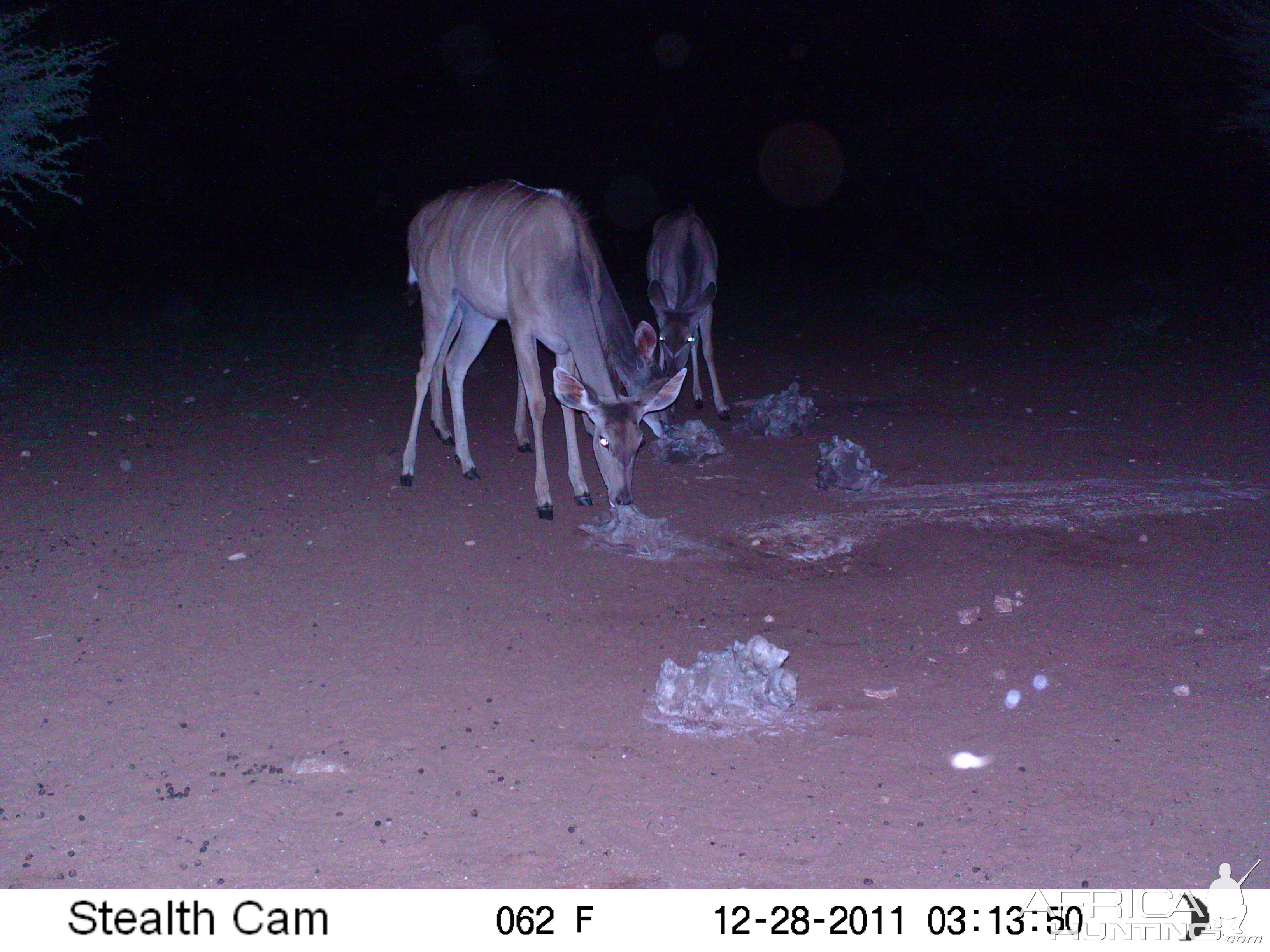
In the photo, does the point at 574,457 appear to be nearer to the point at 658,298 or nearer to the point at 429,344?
the point at 429,344

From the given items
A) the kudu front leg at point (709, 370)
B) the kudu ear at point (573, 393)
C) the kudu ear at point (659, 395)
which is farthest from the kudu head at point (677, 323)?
the kudu ear at point (573, 393)

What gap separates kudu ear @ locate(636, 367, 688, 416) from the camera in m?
7.48

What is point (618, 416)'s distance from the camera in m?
7.48

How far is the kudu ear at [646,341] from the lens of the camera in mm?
8008

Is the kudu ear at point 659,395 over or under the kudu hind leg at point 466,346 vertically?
under

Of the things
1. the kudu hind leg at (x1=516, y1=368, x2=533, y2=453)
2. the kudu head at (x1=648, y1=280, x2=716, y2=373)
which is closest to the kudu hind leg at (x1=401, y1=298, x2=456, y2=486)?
the kudu hind leg at (x1=516, y1=368, x2=533, y2=453)

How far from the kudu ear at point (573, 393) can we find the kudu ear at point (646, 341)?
2.19ft

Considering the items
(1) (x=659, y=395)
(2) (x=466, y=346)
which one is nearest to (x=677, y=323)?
(2) (x=466, y=346)

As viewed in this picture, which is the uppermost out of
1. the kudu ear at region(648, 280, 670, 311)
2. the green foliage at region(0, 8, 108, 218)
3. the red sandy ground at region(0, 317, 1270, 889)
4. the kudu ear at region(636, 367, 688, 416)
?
the green foliage at region(0, 8, 108, 218)

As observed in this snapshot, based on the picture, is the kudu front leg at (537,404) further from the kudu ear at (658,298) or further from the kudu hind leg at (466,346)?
the kudu ear at (658,298)

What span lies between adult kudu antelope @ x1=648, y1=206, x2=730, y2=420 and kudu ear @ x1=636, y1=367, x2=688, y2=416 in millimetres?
2179

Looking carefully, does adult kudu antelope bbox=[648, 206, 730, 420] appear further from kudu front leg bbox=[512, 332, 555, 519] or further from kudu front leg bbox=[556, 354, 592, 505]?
kudu front leg bbox=[512, 332, 555, 519]

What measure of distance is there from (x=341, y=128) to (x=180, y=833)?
40.6 m

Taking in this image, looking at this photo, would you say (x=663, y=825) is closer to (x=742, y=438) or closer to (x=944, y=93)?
(x=742, y=438)
